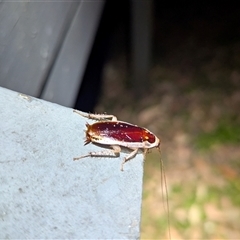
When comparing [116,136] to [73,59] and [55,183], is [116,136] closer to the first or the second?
[55,183]

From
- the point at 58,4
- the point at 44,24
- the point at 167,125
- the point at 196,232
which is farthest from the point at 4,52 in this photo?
the point at 167,125

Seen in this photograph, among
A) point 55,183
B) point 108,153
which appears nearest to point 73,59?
point 108,153

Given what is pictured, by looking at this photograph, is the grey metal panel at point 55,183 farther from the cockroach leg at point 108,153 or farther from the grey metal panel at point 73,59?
the grey metal panel at point 73,59

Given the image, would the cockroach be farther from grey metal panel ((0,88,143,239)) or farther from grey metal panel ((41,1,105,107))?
grey metal panel ((41,1,105,107))

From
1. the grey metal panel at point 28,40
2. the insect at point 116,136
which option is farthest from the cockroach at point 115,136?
the grey metal panel at point 28,40

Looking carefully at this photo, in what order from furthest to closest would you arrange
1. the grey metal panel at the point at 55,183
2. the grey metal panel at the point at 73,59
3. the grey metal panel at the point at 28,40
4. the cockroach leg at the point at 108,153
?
the grey metal panel at the point at 73,59
the grey metal panel at the point at 28,40
the cockroach leg at the point at 108,153
the grey metal panel at the point at 55,183

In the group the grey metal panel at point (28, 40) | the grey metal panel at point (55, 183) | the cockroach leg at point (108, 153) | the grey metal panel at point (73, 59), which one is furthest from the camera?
the grey metal panel at point (73, 59)

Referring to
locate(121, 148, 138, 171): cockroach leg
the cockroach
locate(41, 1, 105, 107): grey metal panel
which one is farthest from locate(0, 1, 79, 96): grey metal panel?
locate(121, 148, 138, 171): cockroach leg
